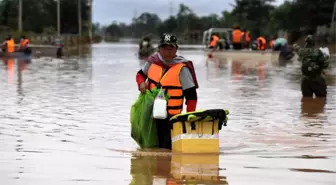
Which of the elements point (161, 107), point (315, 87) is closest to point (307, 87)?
point (315, 87)

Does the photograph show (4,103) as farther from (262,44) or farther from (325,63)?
(262,44)

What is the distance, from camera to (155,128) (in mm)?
8555

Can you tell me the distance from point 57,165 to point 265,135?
3.80 m

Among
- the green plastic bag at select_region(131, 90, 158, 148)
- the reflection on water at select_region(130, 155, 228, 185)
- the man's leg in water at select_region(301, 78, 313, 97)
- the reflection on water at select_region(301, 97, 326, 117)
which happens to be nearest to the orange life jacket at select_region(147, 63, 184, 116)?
the green plastic bag at select_region(131, 90, 158, 148)

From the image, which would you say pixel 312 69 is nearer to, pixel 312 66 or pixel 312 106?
pixel 312 66

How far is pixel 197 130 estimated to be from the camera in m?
8.10

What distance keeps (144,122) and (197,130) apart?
2.22 ft

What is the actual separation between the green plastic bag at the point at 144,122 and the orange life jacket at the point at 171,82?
0.17m

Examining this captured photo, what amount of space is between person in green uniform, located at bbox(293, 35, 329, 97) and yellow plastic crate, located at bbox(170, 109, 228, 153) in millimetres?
7779

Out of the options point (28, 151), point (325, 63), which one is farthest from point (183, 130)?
point (325, 63)

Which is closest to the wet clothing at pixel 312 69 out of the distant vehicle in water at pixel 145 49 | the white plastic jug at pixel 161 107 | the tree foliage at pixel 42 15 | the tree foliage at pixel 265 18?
the white plastic jug at pixel 161 107

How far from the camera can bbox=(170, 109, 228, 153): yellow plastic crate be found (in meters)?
7.96

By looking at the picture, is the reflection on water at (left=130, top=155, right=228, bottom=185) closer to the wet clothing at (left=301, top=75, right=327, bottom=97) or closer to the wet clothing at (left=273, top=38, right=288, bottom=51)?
the wet clothing at (left=301, top=75, right=327, bottom=97)

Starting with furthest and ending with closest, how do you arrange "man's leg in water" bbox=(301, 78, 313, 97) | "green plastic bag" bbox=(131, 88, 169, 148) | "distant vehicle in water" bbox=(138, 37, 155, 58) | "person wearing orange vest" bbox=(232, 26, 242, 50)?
1. "person wearing orange vest" bbox=(232, 26, 242, 50)
2. "distant vehicle in water" bbox=(138, 37, 155, 58)
3. "man's leg in water" bbox=(301, 78, 313, 97)
4. "green plastic bag" bbox=(131, 88, 169, 148)
